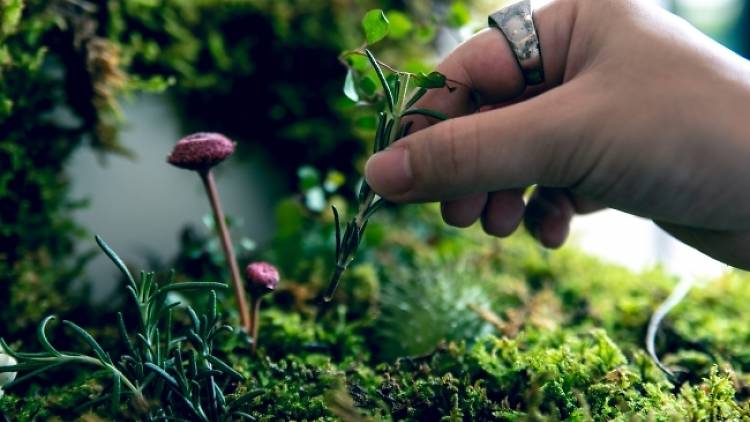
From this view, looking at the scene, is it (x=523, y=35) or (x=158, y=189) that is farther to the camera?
(x=158, y=189)

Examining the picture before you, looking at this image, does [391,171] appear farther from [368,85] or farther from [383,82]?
[368,85]

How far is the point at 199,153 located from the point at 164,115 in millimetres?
560

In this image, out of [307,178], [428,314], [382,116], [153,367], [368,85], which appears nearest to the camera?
[153,367]

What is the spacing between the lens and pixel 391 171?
643 mm

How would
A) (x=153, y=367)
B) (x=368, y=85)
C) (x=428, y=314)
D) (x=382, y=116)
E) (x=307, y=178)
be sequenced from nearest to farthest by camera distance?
(x=153, y=367) < (x=382, y=116) < (x=368, y=85) < (x=428, y=314) < (x=307, y=178)

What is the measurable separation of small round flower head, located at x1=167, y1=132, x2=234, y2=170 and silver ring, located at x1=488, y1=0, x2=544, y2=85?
371 mm

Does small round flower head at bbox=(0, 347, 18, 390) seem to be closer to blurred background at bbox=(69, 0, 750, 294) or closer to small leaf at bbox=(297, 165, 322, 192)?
blurred background at bbox=(69, 0, 750, 294)

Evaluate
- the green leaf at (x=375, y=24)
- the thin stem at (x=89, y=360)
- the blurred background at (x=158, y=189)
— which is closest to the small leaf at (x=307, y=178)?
the blurred background at (x=158, y=189)

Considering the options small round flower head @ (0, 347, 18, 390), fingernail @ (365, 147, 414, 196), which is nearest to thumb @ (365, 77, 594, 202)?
fingernail @ (365, 147, 414, 196)

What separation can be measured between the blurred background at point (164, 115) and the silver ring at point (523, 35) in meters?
0.19

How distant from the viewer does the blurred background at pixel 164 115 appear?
0.94m

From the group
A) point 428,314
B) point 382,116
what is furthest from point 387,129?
point 428,314

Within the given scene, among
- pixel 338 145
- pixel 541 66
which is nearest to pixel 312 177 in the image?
pixel 338 145

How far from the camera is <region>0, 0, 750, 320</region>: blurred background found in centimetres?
94
